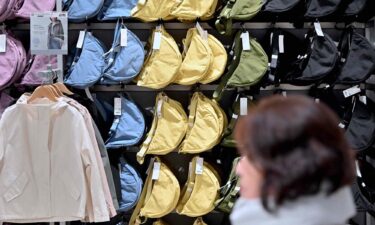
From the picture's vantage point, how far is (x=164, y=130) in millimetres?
2498

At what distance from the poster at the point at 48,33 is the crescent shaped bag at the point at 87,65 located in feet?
0.75

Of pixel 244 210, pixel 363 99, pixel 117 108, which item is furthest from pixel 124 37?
pixel 244 210

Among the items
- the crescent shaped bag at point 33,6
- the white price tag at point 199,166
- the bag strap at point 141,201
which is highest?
the crescent shaped bag at point 33,6

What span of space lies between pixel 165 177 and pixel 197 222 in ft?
1.05

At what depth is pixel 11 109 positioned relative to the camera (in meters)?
2.16

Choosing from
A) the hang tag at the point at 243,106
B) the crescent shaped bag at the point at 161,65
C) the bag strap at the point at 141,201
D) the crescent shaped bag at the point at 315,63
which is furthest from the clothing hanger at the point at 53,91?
the crescent shaped bag at the point at 315,63

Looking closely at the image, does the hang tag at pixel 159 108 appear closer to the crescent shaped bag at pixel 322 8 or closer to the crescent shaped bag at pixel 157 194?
the crescent shaped bag at pixel 157 194

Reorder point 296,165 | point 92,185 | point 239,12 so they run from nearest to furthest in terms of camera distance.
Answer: point 296,165, point 92,185, point 239,12

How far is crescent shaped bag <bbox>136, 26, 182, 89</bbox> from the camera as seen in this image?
2.47 metres

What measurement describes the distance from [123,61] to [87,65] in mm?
186

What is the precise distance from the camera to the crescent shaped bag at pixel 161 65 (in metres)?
2.47

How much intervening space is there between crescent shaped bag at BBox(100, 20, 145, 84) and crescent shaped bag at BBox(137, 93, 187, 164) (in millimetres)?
222

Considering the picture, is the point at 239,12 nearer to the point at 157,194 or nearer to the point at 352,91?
the point at 352,91

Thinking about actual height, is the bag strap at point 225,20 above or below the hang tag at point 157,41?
above
